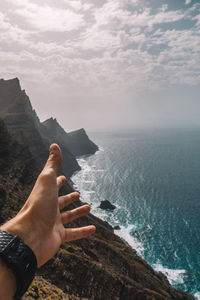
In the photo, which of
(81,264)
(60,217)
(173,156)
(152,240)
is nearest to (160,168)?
(173,156)

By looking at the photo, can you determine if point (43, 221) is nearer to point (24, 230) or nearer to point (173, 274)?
point (24, 230)

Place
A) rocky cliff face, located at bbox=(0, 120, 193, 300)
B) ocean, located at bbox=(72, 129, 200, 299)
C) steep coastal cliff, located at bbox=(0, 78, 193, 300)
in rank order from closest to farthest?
rocky cliff face, located at bbox=(0, 120, 193, 300) < steep coastal cliff, located at bbox=(0, 78, 193, 300) < ocean, located at bbox=(72, 129, 200, 299)

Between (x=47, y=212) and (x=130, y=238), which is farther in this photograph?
(x=130, y=238)

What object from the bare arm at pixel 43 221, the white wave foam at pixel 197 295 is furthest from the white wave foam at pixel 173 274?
the bare arm at pixel 43 221

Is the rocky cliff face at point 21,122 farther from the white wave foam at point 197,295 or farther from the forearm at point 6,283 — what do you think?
the white wave foam at point 197,295

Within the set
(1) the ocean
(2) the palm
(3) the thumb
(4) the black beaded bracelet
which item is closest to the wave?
(1) the ocean

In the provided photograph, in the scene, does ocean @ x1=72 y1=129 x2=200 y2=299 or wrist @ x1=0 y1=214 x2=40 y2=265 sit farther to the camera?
ocean @ x1=72 y1=129 x2=200 y2=299

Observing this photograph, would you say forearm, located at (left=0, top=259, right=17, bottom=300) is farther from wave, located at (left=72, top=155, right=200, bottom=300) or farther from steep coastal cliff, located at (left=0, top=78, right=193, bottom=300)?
wave, located at (left=72, top=155, right=200, bottom=300)

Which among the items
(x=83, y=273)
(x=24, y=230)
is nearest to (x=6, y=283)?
(x=24, y=230)
